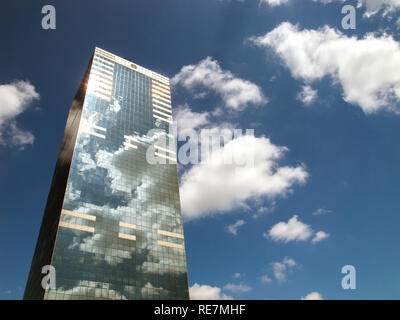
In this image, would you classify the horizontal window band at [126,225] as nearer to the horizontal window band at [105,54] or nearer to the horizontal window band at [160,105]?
the horizontal window band at [160,105]

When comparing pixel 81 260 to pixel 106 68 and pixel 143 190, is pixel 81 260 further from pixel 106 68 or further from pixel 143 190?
pixel 106 68

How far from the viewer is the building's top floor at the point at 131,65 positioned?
447ft

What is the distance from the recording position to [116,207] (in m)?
88.4

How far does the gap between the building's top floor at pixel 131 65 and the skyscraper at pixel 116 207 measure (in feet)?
22.9

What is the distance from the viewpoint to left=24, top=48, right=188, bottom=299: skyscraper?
74.1 m

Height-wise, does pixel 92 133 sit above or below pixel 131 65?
below

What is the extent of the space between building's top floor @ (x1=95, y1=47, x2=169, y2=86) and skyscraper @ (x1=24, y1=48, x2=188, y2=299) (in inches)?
275

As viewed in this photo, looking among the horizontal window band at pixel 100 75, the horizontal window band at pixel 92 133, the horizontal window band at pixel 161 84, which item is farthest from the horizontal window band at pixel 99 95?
the horizontal window band at pixel 161 84

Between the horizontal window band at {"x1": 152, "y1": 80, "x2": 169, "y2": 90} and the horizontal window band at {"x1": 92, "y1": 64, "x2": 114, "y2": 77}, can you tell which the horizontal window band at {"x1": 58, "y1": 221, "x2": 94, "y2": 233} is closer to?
the horizontal window band at {"x1": 92, "y1": 64, "x2": 114, "y2": 77}

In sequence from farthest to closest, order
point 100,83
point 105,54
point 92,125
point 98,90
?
point 105,54
point 100,83
point 98,90
point 92,125

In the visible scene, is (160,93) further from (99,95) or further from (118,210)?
(118,210)

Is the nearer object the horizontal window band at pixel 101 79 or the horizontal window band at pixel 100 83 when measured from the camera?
the horizontal window band at pixel 100 83

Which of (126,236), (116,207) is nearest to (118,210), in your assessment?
(116,207)

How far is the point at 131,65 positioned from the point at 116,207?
8118 cm
